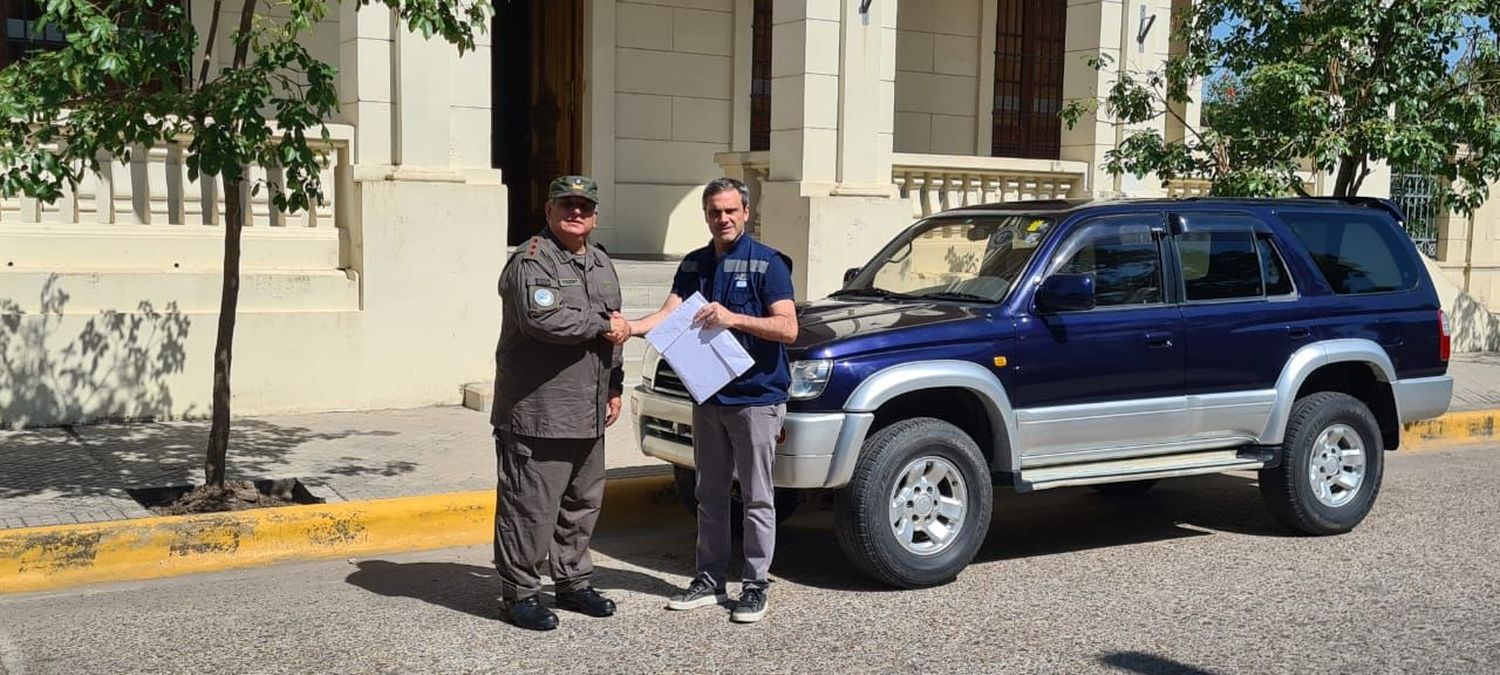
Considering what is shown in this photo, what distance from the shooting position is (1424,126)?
10.7 meters

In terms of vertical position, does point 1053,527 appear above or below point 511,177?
below

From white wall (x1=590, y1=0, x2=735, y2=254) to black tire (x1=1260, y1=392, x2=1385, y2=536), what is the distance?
8635mm

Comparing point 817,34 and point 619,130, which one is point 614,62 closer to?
point 619,130

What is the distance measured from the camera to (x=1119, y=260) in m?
7.63

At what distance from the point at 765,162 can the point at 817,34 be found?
1.43 metres

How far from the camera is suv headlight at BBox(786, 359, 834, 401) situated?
654 cm

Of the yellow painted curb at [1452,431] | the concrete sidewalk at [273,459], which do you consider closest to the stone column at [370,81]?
the concrete sidewalk at [273,459]

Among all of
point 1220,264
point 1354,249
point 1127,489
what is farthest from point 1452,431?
point 1220,264

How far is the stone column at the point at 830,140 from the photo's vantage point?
514 inches

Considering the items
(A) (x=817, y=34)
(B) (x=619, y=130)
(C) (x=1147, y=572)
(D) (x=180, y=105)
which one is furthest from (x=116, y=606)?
(B) (x=619, y=130)

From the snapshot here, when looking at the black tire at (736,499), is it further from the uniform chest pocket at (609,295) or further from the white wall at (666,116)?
the white wall at (666,116)

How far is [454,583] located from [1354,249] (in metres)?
5.30

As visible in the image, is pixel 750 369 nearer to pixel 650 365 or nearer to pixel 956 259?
pixel 650 365

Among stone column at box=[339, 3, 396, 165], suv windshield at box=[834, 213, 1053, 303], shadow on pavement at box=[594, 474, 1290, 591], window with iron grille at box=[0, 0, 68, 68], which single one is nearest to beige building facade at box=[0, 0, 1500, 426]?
stone column at box=[339, 3, 396, 165]
